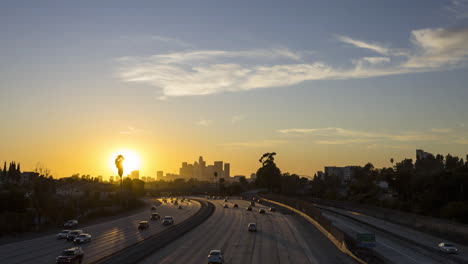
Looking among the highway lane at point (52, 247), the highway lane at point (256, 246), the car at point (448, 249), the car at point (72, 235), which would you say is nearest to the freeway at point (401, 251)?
the car at point (448, 249)

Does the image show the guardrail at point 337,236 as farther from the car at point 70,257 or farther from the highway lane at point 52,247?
the car at point 70,257

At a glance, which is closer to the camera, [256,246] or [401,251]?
[256,246]

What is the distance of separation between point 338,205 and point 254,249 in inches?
4159

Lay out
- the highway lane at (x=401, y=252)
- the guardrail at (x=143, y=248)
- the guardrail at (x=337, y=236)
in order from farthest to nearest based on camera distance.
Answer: the highway lane at (x=401, y=252) → the guardrail at (x=337, y=236) → the guardrail at (x=143, y=248)

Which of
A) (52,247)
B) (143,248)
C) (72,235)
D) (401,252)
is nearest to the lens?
(143,248)

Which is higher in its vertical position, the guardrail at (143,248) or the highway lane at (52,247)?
the guardrail at (143,248)

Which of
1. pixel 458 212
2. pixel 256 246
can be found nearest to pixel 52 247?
pixel 256 246

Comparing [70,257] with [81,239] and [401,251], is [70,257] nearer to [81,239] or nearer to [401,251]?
[81,239]

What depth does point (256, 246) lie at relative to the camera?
2510 inches

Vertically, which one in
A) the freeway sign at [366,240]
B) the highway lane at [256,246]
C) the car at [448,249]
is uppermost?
the freeway sign at [366,240]

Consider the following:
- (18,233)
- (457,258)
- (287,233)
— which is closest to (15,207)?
(18,233)

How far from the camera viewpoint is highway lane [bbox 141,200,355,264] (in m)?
52.4

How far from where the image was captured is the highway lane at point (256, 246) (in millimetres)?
52406

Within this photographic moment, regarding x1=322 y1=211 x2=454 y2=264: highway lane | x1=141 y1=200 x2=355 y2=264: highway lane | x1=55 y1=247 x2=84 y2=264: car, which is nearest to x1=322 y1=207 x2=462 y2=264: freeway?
x1=322 y1=211 x2=454 y2=264: highway lane
